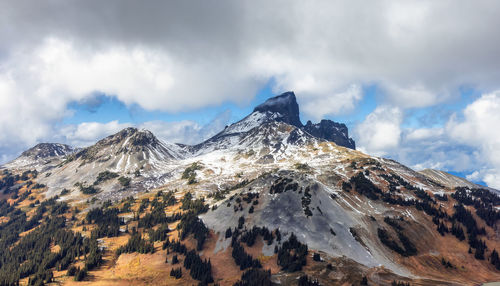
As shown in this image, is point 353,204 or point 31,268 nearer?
point 31,268

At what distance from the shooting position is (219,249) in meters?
114

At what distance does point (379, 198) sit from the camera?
503 ft

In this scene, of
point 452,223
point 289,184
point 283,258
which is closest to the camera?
point 283,258

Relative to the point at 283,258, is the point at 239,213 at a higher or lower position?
higher

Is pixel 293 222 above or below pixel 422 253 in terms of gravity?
above

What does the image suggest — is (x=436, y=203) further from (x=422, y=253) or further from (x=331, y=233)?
(x=331, y=233)

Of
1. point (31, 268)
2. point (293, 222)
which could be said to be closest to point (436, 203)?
point (293, 222)

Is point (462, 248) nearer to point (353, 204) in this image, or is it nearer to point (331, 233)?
point (353, 204)

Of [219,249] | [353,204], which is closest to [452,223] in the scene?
[353,204]

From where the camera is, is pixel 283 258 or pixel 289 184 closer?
pixel 283 258

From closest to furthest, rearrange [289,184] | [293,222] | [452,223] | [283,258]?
[283,258] < [293,222] < [452,223] < [289,184]

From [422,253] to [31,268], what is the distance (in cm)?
18431

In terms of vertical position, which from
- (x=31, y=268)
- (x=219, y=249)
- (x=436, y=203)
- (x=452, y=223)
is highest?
(x=436, y=203)

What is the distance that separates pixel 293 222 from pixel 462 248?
265 ft
